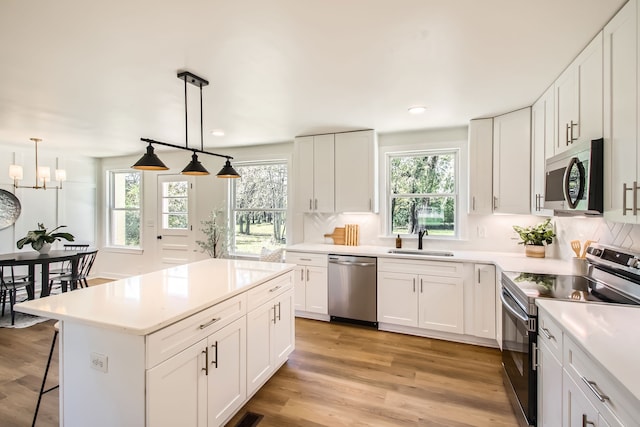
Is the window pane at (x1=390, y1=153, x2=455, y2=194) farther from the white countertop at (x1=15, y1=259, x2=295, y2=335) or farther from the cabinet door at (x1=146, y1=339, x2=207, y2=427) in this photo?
the cabinet door at (x1=146, y1=339, x2=207, y2=427)

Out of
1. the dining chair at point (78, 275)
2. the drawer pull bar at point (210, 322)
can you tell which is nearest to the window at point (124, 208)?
A: the dining chair at point (78, 275)

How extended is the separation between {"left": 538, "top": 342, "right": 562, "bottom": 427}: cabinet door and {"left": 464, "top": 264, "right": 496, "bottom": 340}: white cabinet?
4.50ft

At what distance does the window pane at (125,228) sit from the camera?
19.1ft

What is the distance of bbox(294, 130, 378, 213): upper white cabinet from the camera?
3836 millimetres

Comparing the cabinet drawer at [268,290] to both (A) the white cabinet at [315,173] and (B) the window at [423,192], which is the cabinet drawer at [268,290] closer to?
(A) the white cabinet at [315,173]

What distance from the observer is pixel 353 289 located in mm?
3619

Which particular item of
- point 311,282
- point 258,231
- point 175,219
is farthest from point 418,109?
point 175,219

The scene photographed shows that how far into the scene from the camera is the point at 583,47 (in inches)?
73.2

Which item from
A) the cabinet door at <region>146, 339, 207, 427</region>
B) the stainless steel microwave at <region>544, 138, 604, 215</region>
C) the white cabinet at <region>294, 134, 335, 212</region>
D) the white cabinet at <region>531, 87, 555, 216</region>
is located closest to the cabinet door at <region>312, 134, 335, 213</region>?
the white cabinet at <region>294, 134, 335, 212</region>

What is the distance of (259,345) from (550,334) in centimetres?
181

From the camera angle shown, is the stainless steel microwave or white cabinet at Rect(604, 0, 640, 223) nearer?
white cabinet at Rect(604, 0, 640, 223)

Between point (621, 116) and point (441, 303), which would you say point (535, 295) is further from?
point (441, 303)

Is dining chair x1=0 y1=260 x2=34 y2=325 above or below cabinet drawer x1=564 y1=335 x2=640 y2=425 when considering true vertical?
below

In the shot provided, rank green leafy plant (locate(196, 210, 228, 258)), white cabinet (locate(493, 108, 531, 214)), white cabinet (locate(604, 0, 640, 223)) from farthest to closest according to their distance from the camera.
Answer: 1. green leafy plant (locate(196, 210, 228, 258))
2. white cabinet (locate(493, 108, 531, 214))
3. white cabinet (locate(604, 0, 640, 223))
